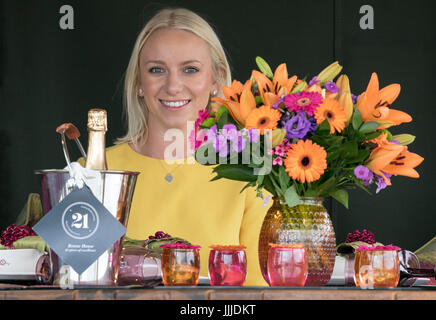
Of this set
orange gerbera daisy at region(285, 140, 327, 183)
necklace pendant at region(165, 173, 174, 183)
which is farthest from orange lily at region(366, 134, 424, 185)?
necklace pendant at region(165, 173, 174, 183)

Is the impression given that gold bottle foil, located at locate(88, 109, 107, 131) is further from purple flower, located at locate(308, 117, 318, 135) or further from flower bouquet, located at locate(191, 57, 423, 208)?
purple flower, located at locate(308, 117, 318, 135)

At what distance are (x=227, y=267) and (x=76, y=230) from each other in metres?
→ 0.25

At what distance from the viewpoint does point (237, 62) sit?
3350 millimetres

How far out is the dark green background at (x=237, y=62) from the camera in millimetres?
3268

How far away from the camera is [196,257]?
1.14 m

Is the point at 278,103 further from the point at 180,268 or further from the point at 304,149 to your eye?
the point at 180,268

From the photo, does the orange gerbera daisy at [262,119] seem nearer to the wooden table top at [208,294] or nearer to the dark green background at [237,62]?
the wooden table top at [208,294]

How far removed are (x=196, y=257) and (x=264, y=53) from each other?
230cm

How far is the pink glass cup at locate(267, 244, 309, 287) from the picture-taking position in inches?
43.9

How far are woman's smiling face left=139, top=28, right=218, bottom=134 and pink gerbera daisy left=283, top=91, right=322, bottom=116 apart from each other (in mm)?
1479

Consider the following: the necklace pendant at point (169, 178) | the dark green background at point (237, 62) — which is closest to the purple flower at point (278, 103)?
the necklace pendant at point (169, 178)

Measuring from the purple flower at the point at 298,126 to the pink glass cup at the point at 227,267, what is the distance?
0.22m
